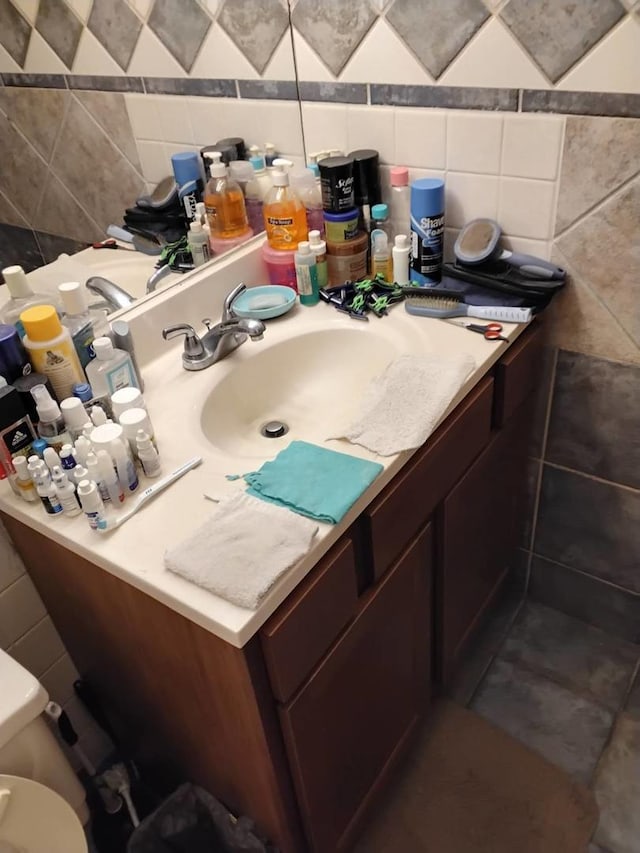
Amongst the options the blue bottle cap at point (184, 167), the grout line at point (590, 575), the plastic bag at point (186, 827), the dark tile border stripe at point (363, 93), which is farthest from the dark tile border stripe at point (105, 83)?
the grout line at point (590, 575)

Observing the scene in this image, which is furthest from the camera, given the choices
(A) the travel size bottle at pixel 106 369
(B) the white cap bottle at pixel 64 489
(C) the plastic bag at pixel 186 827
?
(C) the plastic bag at pixel 186 827

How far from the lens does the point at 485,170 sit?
1.23m

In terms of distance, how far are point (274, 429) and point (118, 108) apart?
2.09 ft

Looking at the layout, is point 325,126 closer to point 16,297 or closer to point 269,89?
point 269,89

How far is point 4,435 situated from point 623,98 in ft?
3.37

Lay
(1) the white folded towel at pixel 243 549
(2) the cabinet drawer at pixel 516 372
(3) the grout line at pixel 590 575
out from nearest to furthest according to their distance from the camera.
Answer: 1. (1) the white folded towel at pixel 243 549
2. (2) the cabinet drawer at pixel 516 372
3. (3) the grout line at pixel 590 575

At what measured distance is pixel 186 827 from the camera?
112 centimetres

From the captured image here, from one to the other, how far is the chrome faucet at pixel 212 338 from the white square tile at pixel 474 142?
470 mm

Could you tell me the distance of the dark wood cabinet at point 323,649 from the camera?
2.83 ft

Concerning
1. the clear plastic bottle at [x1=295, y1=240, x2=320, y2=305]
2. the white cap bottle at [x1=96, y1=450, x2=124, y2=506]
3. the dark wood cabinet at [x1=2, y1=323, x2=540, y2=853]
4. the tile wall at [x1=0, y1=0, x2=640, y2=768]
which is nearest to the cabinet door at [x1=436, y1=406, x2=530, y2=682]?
the dark wood cabinet at [x1=2, y1=323, x2=540, y2=853]

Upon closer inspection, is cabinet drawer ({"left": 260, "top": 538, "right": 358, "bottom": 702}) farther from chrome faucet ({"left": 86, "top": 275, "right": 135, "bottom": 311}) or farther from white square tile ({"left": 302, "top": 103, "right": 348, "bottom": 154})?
white square tile ({"left": 302, "top": 103, "right": 348, "bottom": 154})

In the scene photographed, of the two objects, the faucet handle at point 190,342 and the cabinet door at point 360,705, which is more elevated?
the faucet handle at point 190,342

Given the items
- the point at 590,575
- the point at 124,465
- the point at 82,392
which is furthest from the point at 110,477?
the point at 590,575

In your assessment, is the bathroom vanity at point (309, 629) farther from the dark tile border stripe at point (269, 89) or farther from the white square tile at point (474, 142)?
the dark tile border stripe at point (269, 89)
